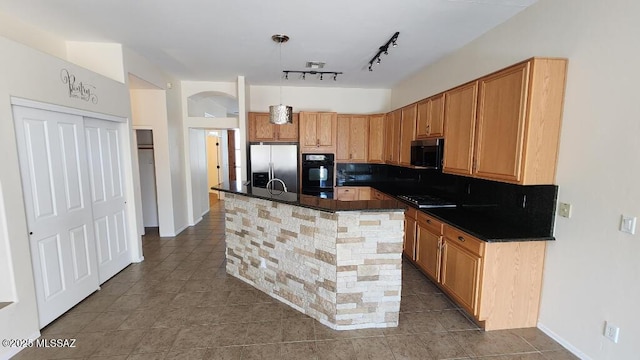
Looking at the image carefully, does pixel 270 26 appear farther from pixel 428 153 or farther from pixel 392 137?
pixel 392 137

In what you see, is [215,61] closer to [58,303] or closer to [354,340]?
[58,303]

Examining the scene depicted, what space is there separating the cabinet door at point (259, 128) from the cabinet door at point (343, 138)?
1286 mm

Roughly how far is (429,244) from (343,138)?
2867 mm

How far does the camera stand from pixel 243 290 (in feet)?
10.2

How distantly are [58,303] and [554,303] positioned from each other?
4443 mm

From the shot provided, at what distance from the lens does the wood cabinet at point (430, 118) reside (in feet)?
10.8

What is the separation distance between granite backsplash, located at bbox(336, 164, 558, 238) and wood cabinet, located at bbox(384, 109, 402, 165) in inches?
15.6

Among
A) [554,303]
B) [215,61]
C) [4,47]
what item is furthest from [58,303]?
[554,303]

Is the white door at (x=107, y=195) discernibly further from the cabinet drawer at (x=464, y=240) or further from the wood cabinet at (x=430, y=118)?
the wood cabinet at (x=430, y=118)

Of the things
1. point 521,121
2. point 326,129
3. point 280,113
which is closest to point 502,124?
point 521,121

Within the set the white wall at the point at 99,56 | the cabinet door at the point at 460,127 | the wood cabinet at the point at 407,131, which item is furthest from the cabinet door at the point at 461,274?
the white wall at the point at 99,56

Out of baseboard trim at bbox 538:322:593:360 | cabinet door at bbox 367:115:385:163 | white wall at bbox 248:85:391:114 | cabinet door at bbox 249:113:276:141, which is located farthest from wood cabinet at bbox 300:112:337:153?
baseboard trim at bbox 538:322:593:360

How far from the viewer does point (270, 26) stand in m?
2.86

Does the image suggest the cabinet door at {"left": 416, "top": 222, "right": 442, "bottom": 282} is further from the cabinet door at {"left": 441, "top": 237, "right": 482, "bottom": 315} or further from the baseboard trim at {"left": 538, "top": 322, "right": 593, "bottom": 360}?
the baseboard trim at {"left": 538, "top": 322, "right": 593, "bottom": 360}
